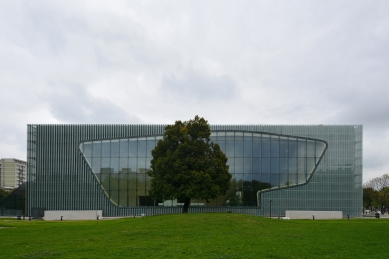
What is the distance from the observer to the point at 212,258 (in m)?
15.8

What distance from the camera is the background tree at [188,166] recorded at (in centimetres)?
4053

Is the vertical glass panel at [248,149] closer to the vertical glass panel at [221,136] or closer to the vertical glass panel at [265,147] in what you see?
the vertical glass panel at [265,147]

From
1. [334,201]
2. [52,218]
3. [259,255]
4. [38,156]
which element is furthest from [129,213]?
[259,255]

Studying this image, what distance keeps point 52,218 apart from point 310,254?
45695 millimetres

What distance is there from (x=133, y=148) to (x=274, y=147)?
71.7 feet

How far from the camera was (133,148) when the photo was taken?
56.8m

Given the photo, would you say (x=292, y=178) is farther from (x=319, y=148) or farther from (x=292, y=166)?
(x=319, y=148)

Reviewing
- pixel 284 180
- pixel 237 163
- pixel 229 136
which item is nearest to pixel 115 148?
pixel 229 136

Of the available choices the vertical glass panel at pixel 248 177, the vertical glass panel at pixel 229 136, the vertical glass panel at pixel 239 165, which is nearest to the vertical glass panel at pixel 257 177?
the vertical glass panel at pixel 248 177

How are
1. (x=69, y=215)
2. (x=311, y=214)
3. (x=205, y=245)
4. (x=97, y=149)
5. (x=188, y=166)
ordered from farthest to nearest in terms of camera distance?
(x=97, y=149), (x=69, y=215), (x=311, y=214), (x=188, y=166), (x=205, y=245)

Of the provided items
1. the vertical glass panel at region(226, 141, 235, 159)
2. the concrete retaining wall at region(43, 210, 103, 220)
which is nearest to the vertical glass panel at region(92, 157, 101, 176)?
the concrete retaining wall at region(43, 210, 103, 220)

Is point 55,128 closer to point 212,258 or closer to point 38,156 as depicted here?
point 38,156

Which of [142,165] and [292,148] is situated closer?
[292,148]

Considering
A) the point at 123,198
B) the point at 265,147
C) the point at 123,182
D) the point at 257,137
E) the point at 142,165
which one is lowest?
the point at 123,198
